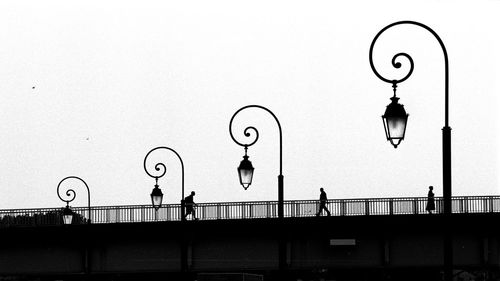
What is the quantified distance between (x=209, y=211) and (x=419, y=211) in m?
8.47

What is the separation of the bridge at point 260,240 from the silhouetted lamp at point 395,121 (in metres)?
29.0

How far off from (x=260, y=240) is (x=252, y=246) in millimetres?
427

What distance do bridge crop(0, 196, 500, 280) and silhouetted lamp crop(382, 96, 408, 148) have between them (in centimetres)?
2904

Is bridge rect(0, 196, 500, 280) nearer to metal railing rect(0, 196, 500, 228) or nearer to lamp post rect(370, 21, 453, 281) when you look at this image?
metal railing rect(0, 196, 500, 228)

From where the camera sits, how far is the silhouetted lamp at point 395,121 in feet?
63.3

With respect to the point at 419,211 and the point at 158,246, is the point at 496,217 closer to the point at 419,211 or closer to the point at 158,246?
the point at 419,211

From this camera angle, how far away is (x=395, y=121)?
63.3 ft

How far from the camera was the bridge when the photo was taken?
160 ft

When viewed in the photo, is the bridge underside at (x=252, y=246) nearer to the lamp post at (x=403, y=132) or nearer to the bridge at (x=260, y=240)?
the bridge at (x=260, y=240)

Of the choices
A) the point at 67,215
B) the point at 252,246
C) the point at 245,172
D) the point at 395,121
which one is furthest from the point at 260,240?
the point at 395,121

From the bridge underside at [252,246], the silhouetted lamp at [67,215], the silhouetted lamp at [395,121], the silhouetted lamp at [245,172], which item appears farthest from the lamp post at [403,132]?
the silhouetted lamp at [67,215]

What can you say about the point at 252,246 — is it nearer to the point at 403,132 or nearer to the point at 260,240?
the point at 260,240

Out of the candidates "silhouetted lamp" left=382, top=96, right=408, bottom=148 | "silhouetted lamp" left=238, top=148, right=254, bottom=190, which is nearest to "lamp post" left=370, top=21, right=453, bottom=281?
"silhouetted lamp" left=382, top=96, right=408, bottom=148

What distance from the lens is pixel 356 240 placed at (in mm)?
50031
